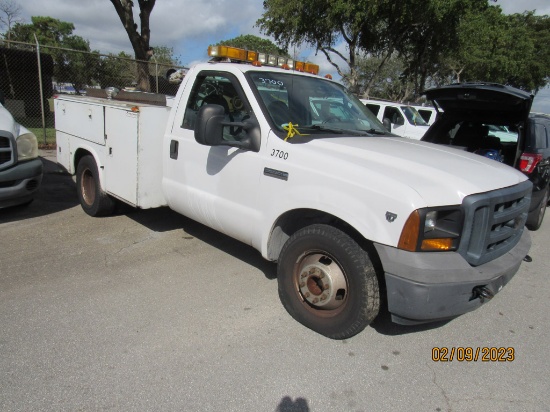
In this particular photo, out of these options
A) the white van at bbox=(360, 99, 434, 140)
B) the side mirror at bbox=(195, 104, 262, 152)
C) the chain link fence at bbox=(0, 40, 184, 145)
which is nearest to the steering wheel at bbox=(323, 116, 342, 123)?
the side mirror at bbox=(195, 104, 262, 152)

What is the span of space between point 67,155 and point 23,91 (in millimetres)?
14041

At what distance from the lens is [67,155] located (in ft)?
18.5

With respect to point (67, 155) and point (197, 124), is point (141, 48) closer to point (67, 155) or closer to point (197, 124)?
point (67, 155)

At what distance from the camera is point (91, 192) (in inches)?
214

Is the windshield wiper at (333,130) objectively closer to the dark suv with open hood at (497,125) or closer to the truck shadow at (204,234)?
the truck shadow at (204,234)

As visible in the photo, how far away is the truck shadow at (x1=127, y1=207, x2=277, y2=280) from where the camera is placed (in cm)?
435

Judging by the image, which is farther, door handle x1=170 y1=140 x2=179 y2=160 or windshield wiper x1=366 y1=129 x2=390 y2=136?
door handle x1=170 y1=140 x2=179 y2=160

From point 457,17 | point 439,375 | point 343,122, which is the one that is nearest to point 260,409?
point 439,375

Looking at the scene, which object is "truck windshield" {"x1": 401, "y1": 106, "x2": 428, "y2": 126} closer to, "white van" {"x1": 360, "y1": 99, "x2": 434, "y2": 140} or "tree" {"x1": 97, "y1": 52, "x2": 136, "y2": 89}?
"white van" {"x1": 360, "y1": 99, "x2": 434, "y2": 140}

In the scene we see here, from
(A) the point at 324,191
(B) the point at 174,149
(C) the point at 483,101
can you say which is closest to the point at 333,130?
(A) the point at 324,191

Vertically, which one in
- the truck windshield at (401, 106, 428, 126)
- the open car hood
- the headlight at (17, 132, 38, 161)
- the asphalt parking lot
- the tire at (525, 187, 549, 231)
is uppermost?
the open car hood

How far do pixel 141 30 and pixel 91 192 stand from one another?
31.7ft

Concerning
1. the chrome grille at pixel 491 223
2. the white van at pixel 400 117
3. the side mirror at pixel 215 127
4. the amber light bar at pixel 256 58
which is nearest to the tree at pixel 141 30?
the white van at pixel 400 117
